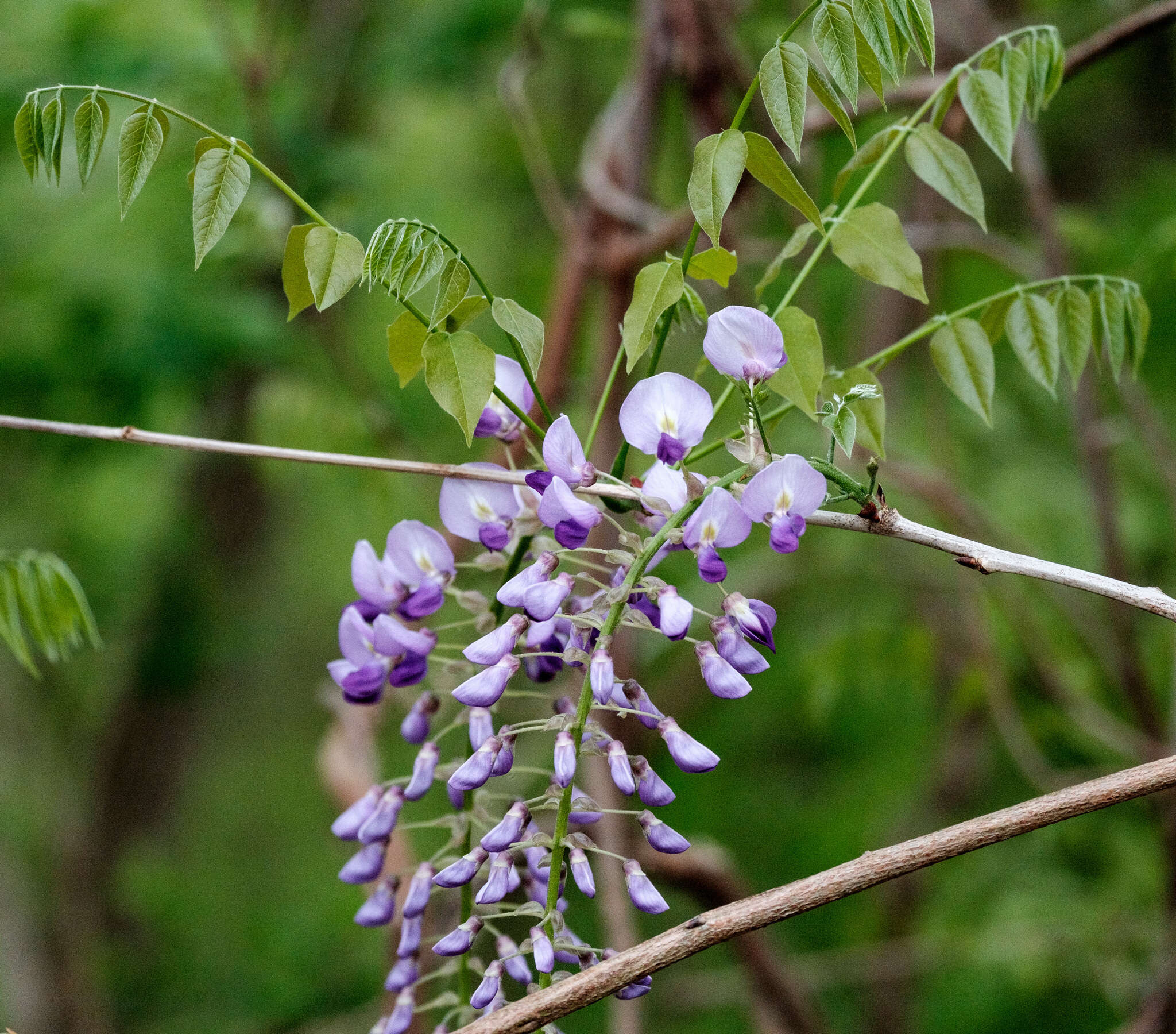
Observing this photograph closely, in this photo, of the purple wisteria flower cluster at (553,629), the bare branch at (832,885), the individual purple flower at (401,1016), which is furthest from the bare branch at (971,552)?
the individual purple flower at (401,1016)

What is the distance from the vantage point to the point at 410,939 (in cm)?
85

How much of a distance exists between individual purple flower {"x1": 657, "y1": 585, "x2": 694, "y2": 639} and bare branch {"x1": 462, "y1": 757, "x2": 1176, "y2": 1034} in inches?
7.1

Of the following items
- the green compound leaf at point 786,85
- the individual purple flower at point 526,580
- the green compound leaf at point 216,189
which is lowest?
the individual purple flower at point 526,580

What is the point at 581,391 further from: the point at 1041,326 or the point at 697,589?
the point at 1041,326

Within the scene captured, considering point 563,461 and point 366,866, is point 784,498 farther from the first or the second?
point 366,866

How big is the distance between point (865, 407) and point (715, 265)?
0.55ft

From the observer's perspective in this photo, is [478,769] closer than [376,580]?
Yes

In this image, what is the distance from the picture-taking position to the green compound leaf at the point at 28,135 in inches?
29.9

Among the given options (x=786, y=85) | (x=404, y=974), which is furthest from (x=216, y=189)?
(x=404, y=974)

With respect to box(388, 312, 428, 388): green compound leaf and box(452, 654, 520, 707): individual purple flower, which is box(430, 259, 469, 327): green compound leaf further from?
box(452, 654, 520, 707): individual purple flower

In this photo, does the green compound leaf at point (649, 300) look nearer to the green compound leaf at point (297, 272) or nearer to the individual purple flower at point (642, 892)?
the green compound leaf at point (297, 272)

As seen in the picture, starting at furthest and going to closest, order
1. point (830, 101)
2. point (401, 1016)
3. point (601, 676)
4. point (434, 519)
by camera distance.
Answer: point (434, 519), point (401, 1016), point (830, 101), point (601, 676)

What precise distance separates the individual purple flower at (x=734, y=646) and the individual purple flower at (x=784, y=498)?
2.5 inches

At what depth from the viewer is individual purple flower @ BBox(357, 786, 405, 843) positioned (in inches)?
33.3
